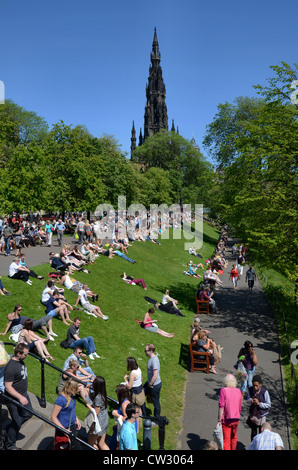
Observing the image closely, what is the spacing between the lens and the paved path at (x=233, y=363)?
8.67 metres

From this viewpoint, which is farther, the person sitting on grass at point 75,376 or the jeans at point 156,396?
the jeans at point 156,396

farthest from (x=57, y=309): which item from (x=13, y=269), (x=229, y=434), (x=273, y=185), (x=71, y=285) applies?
(x=273, y=185)

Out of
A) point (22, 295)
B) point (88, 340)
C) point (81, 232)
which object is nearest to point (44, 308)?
point (22, 295)

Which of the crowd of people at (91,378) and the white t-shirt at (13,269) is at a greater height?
the white t-shirt at (13,269)

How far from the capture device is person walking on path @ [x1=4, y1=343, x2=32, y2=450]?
19.3ft

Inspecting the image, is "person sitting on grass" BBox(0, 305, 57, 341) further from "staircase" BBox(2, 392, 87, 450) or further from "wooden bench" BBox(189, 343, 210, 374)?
"wooden bench" BBox(189, 343, 210, 374)

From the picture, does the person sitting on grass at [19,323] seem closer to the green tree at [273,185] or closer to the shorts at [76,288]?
the shorts at [76,288]

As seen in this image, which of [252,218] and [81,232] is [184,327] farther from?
[81,232]

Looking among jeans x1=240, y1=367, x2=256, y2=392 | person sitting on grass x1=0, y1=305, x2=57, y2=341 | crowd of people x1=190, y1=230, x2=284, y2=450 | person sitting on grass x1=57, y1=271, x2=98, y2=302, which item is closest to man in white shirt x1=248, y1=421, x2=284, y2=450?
crowd of people x1=190, y1=230, x2=284, y2=450

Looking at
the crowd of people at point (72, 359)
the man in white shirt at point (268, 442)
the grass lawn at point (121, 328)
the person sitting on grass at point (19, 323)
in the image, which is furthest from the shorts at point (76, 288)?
the man in white shirt at point (268, 442)

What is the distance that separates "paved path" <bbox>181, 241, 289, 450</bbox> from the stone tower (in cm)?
10751

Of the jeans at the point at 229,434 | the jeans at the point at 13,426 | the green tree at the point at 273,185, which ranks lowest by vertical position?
the jeans at the point at 229,434

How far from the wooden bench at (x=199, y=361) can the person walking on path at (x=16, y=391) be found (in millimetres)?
6819
